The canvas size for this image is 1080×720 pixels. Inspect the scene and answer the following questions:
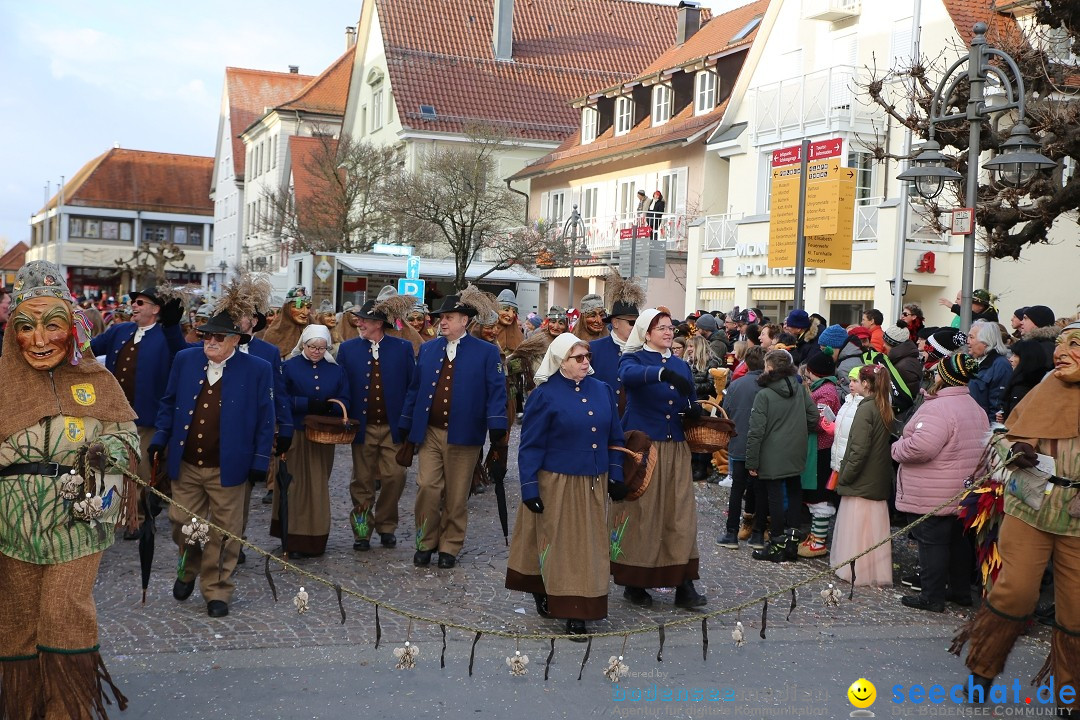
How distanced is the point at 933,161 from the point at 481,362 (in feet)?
17.4

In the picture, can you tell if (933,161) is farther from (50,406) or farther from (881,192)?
(881,192)

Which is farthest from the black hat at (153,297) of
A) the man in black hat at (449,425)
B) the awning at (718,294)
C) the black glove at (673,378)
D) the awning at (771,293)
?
the awning at (718,294)

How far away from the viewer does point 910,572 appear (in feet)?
30.6

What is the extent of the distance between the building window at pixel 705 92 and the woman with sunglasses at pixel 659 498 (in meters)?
25.5

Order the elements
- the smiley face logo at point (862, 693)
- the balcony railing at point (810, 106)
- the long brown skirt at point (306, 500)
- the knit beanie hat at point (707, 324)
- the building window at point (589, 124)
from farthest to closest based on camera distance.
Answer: the building window at point (589, 124) → the balcony railing at point (810, 106) → the knit beanie hat at point (707, 324) → the long brown skirt at point (306, 500) → the smiley face logo at point (862, 693)

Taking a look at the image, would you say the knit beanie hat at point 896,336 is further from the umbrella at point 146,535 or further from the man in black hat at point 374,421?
the umbrella at point 146,535

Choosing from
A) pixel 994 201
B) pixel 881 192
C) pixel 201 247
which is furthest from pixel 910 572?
pixel 201 247

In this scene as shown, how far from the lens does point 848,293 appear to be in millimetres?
24891

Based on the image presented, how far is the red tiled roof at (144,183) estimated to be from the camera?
263 ft

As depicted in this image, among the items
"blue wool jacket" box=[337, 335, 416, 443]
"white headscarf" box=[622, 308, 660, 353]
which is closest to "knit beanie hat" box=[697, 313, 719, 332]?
"blue wool jacket" box=[337, 335, 416, 443]

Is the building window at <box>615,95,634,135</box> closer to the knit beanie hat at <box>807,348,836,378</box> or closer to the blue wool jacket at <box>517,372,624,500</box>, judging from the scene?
the knit beanie hat at <box>807,348,836,378</box>

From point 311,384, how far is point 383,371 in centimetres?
72

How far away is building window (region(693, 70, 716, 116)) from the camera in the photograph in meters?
32.4

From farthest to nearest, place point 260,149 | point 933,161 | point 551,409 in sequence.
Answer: point 260,149 → point 933,161 → point 551,409
